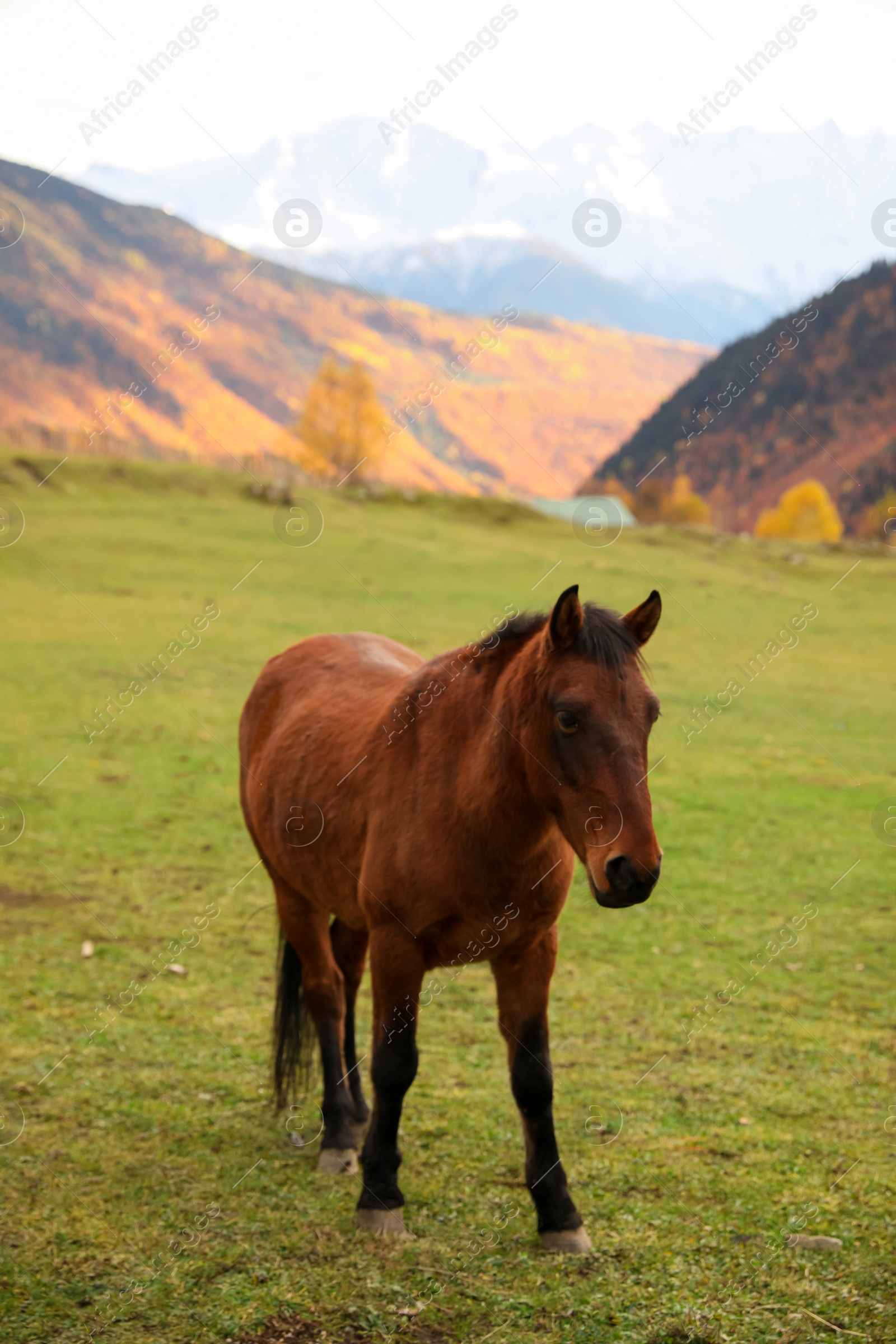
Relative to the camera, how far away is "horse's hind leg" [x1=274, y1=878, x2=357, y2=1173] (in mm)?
5262

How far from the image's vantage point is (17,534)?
26625mm

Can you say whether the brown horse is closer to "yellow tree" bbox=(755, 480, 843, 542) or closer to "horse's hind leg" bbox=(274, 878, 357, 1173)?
"horse's hind leg" bbox=(274, 878, 357, 1173)

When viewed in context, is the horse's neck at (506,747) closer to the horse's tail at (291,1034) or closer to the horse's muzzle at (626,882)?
the horse's muzzle at (626,882)

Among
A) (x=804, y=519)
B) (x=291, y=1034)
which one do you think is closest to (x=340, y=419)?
(x=804, y=519)

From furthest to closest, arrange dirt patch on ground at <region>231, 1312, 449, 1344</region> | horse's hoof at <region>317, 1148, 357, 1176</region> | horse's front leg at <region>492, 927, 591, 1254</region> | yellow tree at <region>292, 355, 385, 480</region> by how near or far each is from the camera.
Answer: yellow tree at <region>292, 355, 385, 480</region>
horse's hoof at <region>317, 1148, 357, 1176</region>
horse's front leg at <region>492, 927, 591, 1254</region>
dirt patch on ground at <region>231, 1312, 449, 1344</region>

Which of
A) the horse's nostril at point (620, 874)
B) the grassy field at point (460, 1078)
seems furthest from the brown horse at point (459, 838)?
the grassy field at point (460, 1078)

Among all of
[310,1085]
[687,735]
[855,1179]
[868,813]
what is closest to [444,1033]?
[310,1085]

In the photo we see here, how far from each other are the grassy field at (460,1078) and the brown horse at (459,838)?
41 cm

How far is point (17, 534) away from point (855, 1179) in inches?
1018

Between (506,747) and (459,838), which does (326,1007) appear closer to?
(459,838)

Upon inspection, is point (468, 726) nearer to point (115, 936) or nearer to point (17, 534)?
point (115, 936)

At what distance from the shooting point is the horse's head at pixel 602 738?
3.47 m

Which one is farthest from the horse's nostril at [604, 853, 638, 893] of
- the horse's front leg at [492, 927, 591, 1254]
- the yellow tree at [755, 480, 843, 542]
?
the yellow tree at [755, 480, 843, 542]

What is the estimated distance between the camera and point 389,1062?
4.48 meters
